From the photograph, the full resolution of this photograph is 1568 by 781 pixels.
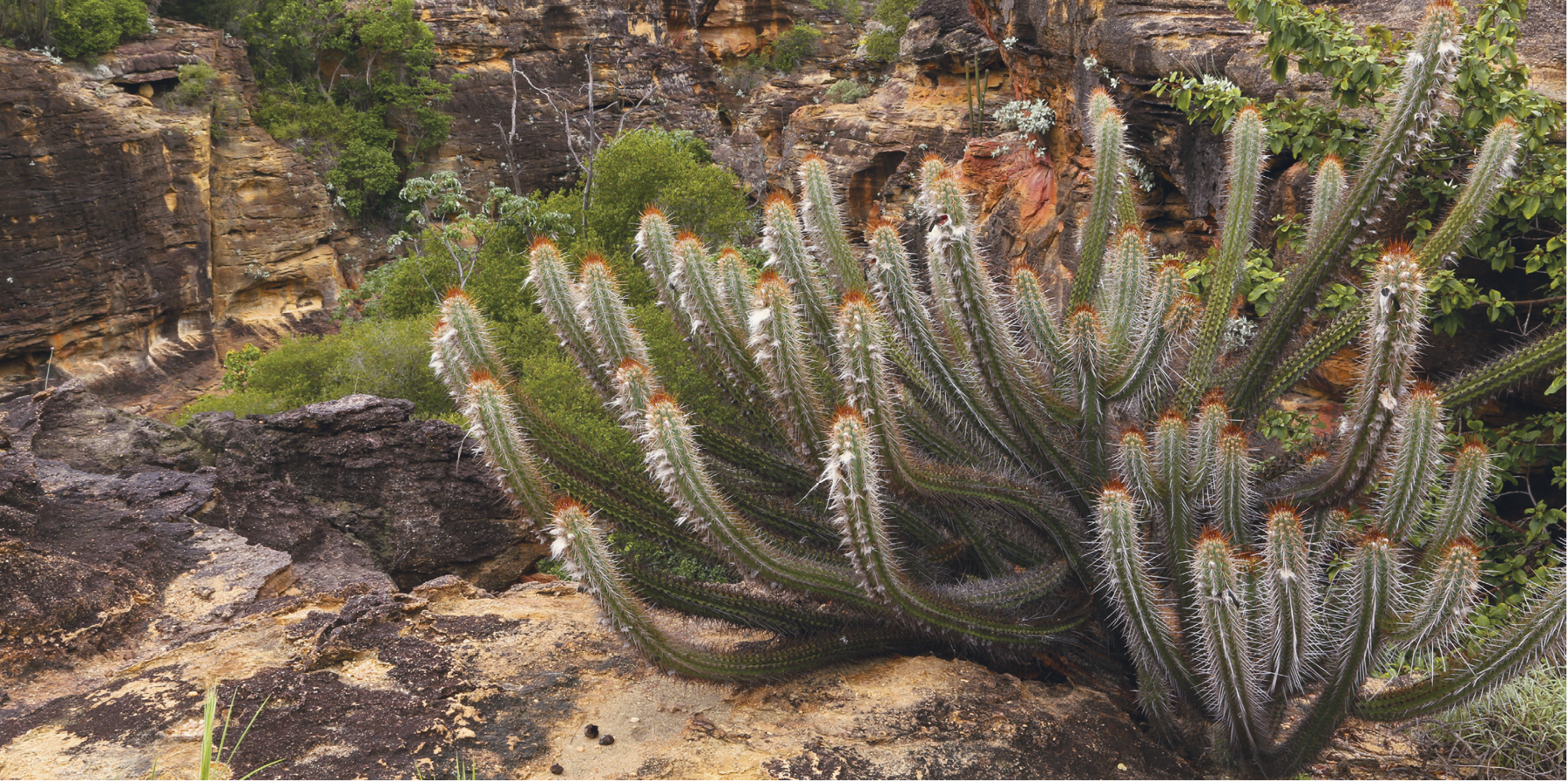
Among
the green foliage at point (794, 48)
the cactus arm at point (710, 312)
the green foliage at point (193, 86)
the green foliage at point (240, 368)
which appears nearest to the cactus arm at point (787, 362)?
the cactus arm at point (710, 312)

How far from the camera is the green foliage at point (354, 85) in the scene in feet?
89.0

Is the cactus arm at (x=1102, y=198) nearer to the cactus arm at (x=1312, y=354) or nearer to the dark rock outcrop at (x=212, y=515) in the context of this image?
the cactus arm at (x=1312, y=354)

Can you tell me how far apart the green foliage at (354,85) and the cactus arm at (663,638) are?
26.7m

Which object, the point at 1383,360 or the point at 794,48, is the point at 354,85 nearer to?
the point at 794,48

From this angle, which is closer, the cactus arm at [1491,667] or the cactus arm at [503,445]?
the cactus arm at [1491,667]

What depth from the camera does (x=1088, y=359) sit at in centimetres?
Result: 380

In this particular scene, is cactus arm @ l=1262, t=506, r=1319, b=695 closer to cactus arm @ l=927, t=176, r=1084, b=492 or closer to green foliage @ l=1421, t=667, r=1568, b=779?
green foliage @ l=1421, t=667, r=1568, b=779

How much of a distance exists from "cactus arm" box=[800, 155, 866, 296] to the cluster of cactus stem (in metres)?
0.02

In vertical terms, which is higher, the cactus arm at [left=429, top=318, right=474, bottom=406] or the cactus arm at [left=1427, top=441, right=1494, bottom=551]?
the cactus arm at [left=429, top=318, right=474, bottom=406]

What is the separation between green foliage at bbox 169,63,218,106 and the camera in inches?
864

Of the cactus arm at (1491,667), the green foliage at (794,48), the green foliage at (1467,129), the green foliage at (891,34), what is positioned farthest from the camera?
the green foliage at (794,48)

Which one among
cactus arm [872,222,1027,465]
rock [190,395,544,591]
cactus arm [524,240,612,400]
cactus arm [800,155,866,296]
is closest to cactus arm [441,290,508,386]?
cactus arm [524,240,612,400]

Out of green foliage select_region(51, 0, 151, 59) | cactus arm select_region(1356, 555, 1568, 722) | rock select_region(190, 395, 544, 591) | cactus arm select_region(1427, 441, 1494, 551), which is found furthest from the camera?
green foliage select_region(51, 0, 151, 59)

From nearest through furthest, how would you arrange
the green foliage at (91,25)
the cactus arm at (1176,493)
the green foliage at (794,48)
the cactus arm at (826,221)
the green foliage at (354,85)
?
the cactus arm at (1176,493), the cactus arm at (826,221), the green foliage at (91,25), the green foliage at (354,85), the green foliage at (794,48)
